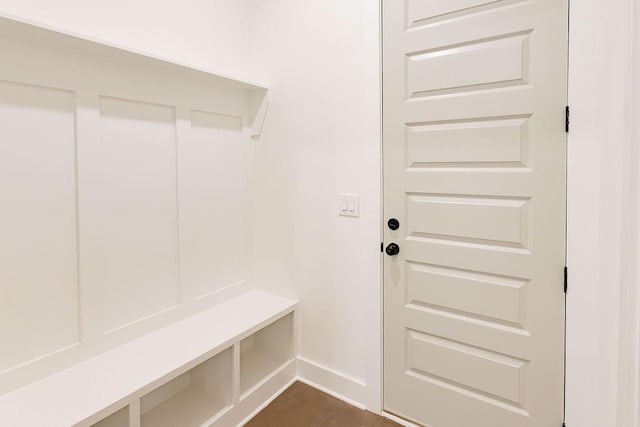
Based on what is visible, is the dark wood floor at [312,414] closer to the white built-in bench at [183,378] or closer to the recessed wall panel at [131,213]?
the white built-in bench at [183,378]

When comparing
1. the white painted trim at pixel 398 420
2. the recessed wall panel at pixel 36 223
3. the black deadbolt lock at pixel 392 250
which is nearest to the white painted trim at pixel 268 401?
the white painted trim at pixel 398 420

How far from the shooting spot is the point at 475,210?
5.16 ft

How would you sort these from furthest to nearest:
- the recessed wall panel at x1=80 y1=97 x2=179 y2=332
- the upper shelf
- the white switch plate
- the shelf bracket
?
the shelf bracket, the white switch plate, the recessed wall panel at x1=80 y1=97 x2=179 y2=332, the upper shelf

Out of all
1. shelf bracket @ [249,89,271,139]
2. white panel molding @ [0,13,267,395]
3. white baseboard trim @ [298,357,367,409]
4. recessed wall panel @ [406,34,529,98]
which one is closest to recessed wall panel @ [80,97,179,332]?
white panel molding @ [0,13,267,395]

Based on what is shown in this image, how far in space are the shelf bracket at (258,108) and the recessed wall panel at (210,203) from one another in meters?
0.10

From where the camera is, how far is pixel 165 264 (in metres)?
1.89

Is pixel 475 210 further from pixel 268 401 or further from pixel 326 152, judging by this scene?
pixel 268 401

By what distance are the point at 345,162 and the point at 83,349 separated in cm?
155

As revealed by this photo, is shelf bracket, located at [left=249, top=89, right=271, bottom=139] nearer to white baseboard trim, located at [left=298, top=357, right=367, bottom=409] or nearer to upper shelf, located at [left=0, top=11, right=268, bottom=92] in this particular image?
upper shelf, located at [left=0, top=11, right=268, bottom=92]

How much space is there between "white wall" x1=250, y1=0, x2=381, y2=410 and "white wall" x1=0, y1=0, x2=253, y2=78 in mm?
155

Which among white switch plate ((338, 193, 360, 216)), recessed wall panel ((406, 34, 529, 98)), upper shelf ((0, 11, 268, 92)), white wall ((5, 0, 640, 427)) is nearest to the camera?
upper shelf ((0, 11, 268, 92))

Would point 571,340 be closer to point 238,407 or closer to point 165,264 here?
point 238,407

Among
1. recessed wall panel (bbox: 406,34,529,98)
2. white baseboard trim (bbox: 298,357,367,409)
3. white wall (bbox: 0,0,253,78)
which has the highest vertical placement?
white wall (bbox: 0,0,253,78)

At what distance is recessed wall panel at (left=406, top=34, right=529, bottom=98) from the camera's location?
1.44 metres
